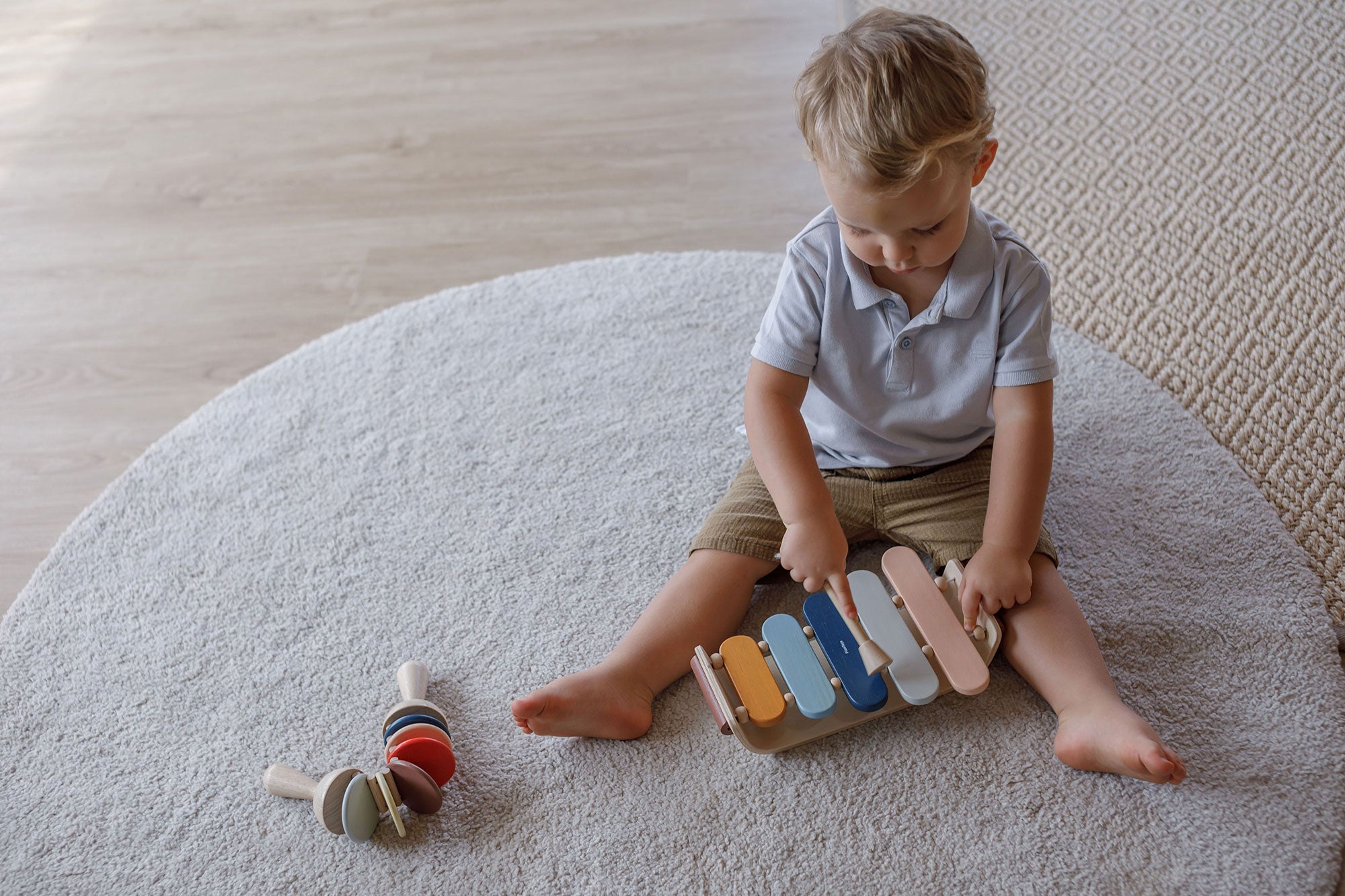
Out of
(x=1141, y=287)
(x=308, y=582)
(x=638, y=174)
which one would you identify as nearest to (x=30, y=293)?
(x=308, y=582)

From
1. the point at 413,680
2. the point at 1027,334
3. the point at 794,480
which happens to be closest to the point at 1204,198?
the point at 1027,334

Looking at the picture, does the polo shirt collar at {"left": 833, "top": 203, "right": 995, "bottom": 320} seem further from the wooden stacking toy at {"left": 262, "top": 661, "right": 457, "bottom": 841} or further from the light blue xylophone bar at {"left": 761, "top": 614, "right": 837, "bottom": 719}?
the wooden stacking toy at {"left": 262, "top": 661, "right": 457, "bottom": 841}

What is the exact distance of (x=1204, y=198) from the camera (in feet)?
4.02

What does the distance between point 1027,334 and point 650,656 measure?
1.30ft

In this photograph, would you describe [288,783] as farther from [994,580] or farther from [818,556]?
[994,580]

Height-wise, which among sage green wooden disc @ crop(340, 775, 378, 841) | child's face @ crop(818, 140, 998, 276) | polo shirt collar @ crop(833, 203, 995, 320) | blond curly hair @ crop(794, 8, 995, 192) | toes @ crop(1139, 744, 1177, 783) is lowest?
sage green wooden disc @ crop(340, 775, 378, 841)

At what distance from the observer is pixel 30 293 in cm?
134

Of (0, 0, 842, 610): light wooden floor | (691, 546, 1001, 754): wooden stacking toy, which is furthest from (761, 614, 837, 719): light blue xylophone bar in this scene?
(0, 0, 842, 610): light wooden floor

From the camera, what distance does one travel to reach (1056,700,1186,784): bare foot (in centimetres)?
74

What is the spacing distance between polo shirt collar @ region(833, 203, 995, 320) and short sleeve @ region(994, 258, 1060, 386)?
0.09 feet

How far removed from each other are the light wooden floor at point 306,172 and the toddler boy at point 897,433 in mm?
494

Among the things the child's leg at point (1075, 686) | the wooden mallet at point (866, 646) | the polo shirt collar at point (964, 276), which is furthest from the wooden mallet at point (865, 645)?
the polo shirt collar at point (964, 276)

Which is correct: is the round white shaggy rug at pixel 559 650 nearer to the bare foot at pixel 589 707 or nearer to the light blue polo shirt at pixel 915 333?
the bare foot at pixel 589 707

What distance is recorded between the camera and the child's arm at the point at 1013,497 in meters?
0.79
